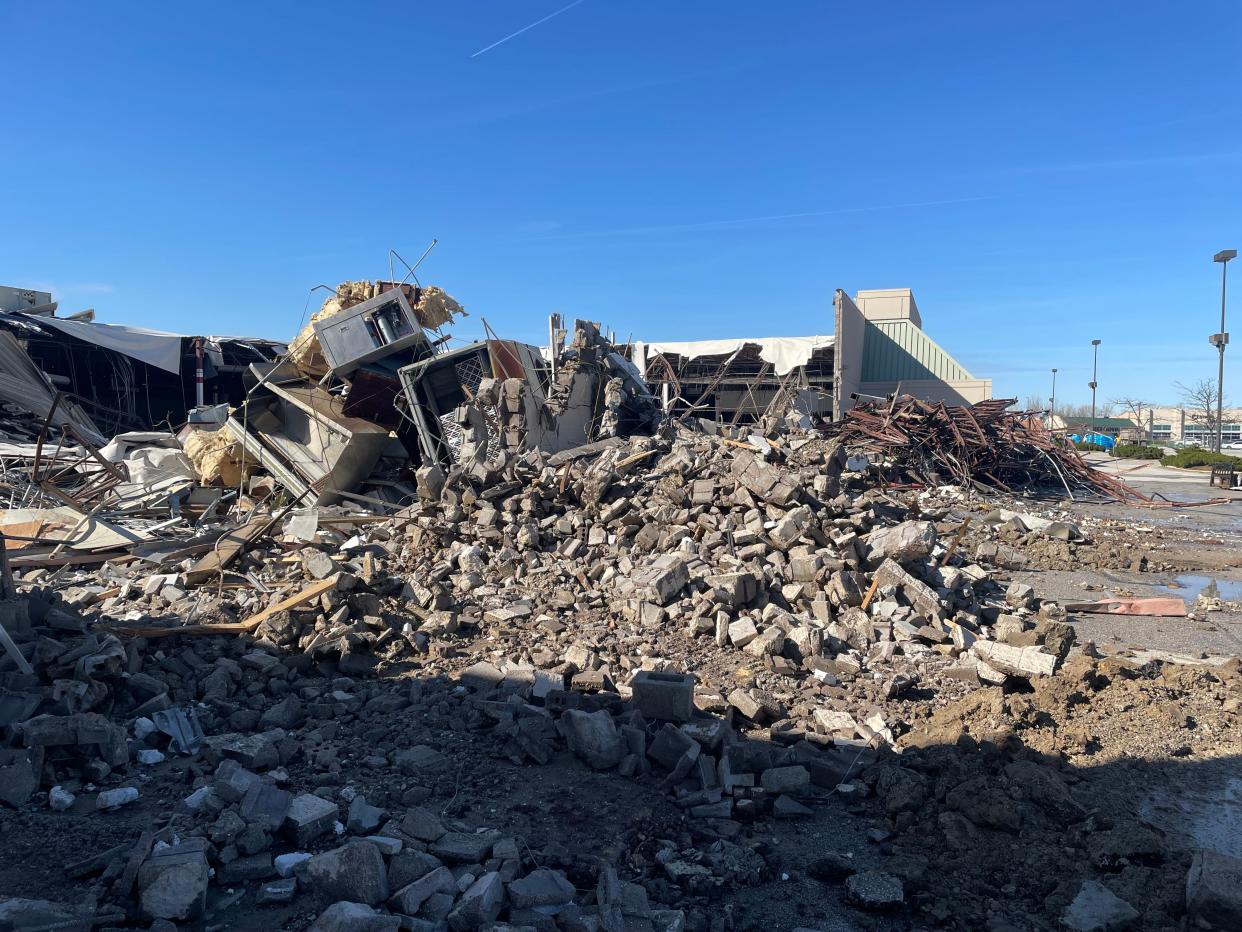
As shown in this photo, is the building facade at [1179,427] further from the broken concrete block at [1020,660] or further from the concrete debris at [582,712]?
the broken concrete block at [1020,660]

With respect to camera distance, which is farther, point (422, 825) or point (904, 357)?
point (904, 357)

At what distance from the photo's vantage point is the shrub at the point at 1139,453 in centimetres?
3163

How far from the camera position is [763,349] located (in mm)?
24031

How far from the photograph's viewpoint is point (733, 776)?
4.34 meters

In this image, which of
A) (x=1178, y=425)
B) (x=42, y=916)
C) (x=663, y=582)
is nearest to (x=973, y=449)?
(x=663, y=582)

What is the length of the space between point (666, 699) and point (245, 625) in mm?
3596

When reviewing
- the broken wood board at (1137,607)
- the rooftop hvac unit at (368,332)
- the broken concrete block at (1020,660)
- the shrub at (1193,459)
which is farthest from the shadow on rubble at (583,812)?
the shrub at (1193,459)

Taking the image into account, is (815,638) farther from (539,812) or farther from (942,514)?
(942,514)

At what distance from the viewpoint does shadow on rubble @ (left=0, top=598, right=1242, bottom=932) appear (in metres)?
3.11

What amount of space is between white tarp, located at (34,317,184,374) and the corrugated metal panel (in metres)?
20.9

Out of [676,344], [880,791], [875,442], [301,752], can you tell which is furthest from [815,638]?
[676,344]

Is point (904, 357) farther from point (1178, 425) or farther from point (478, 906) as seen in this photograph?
point (1178, 425)

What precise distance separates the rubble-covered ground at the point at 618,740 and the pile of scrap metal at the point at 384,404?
11.8ft

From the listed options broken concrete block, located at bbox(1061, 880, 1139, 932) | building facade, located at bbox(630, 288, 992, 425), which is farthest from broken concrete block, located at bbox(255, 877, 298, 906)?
building facade, located at bbox(630, 288, 992, 425)
